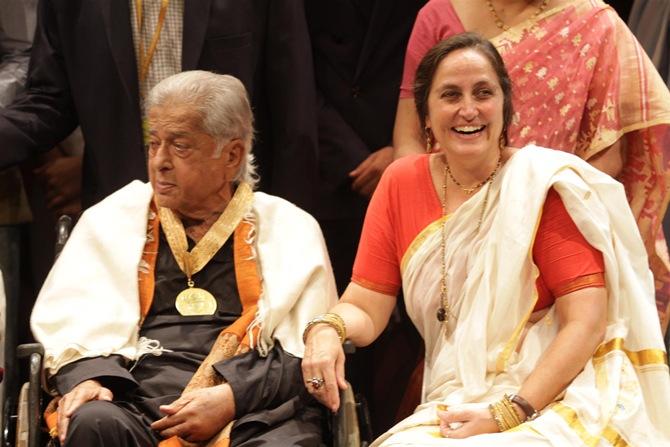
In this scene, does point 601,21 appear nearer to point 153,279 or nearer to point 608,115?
point 608,115

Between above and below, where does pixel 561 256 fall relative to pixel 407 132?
below

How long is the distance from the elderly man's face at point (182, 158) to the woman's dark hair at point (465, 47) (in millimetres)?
559

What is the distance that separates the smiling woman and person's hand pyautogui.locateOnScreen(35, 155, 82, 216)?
1.32m

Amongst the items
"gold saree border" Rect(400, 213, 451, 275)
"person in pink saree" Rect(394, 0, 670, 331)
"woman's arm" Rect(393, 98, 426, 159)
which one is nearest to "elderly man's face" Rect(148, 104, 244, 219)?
"gold saree border" Rect(400, 213, 451, 275)

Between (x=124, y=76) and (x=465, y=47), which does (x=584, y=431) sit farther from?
(x=124, y=76)

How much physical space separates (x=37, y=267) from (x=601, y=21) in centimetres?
208

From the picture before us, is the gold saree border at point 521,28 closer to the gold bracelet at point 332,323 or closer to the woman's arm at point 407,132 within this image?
the woman's arm at point 407,132

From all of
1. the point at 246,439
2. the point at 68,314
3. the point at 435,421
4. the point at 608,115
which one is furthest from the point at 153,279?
the point at 608,115

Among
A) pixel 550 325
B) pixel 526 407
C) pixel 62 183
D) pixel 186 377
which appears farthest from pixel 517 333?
pixel 62 183

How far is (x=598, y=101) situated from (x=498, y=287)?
0.95 metres

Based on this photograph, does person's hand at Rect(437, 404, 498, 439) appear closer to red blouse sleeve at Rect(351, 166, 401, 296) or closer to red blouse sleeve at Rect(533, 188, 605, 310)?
red blouse sleeve at Rect(533, 188, 605, 310)

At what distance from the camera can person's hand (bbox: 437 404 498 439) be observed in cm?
339

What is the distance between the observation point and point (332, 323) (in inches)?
143

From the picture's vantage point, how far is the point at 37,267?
484 cm
